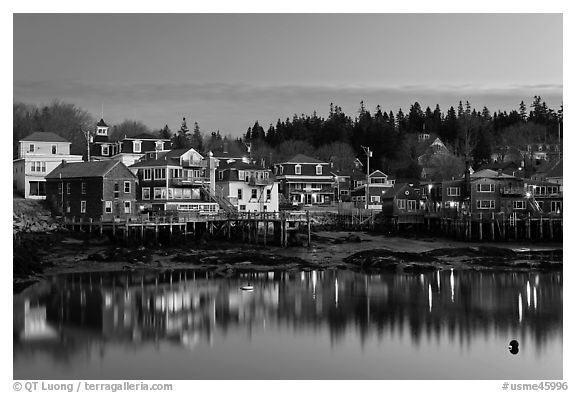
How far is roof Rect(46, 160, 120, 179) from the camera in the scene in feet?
203

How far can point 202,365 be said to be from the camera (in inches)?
1170

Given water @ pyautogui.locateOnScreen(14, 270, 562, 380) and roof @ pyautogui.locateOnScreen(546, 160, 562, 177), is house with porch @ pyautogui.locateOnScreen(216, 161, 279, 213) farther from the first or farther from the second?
water @ pyautogui.locateOnScreen(14, 270, 562, 380)

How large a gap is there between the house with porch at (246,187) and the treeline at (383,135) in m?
21.5

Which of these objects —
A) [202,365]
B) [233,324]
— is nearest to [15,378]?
[202,365]

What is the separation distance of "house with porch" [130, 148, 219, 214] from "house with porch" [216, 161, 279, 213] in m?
3.91

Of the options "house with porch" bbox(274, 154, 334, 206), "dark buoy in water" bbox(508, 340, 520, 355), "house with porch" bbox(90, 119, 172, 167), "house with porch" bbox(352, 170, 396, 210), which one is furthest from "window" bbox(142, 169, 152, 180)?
"dark buoy in water" bbox(508, 340, 520, 355)

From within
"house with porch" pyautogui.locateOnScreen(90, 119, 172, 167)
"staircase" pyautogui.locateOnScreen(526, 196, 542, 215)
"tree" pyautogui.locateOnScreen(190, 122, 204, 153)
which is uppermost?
"tree" pyautogui.locateOnScreen(190, 122, 204, 153)

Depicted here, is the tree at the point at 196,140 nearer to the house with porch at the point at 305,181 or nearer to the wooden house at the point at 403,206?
the house with porch at the point at 305,181

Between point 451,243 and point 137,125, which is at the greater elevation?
point 137,125

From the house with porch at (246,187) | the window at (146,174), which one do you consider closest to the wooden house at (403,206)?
the house with porch at (246,187)

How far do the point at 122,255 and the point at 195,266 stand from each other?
14.1ft

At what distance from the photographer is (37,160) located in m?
68.2

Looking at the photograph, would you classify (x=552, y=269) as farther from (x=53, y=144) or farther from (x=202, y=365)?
(x=53, y=144)

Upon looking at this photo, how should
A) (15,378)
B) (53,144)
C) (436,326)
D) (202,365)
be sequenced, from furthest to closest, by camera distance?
(53,144)
(436,326)
(202,365)
(15,378)
